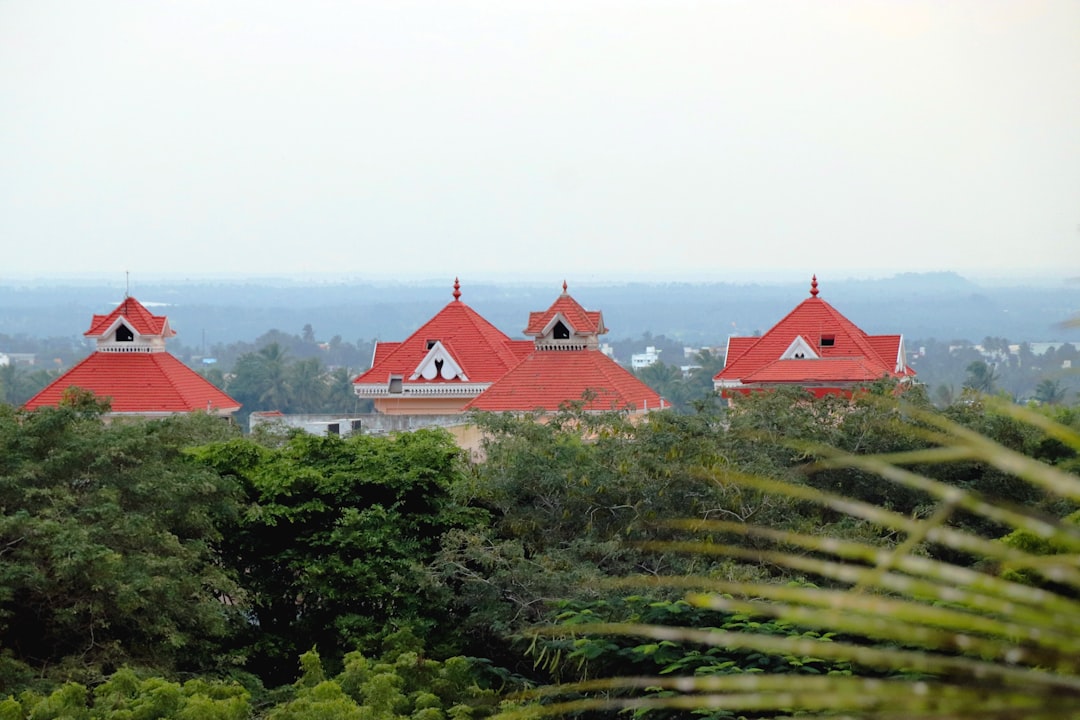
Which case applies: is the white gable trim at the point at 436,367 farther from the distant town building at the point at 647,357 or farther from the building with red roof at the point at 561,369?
the distant town building at the point at 647,357

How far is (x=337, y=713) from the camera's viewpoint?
10.0 metres

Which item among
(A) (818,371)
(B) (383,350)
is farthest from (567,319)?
(B) (383,350)

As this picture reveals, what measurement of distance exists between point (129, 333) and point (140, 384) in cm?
169

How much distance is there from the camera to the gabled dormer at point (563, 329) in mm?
31406

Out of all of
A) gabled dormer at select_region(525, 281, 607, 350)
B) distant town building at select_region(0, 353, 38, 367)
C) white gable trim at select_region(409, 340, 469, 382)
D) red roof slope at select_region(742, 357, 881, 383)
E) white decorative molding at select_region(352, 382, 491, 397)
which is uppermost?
gabled dormer at select_region(525, 281, 607, 350)

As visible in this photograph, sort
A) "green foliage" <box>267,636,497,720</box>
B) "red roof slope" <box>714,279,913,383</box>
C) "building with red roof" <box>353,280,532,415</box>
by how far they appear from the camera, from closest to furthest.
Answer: "green foliage" <box>267,636,497,720</box>
"red roof slope" <box>714,279,913,383</box>
"building with red roof" <box>353,280,532,415</box>

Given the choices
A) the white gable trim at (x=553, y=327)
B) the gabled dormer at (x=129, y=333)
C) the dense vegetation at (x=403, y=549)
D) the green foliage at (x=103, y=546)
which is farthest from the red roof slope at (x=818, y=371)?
the green foliage at (x=103, y=546)

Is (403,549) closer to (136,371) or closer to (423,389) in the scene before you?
(423,389)

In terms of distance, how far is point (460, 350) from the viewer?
38812 mm

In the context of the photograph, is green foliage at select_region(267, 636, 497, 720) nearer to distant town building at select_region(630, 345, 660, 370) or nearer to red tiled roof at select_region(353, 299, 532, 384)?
red tiled roof at select_region(353, 299, 532, 384)

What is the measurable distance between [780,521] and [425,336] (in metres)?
26.4

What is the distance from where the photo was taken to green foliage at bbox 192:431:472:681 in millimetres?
13844

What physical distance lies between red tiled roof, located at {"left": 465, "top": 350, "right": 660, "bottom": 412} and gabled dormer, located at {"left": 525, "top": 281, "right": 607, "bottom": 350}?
21 cm

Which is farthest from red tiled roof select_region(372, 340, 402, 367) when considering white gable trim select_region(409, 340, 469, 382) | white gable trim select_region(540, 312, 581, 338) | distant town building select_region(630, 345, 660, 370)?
distant town building select_region(630, 345, 660, 370)
